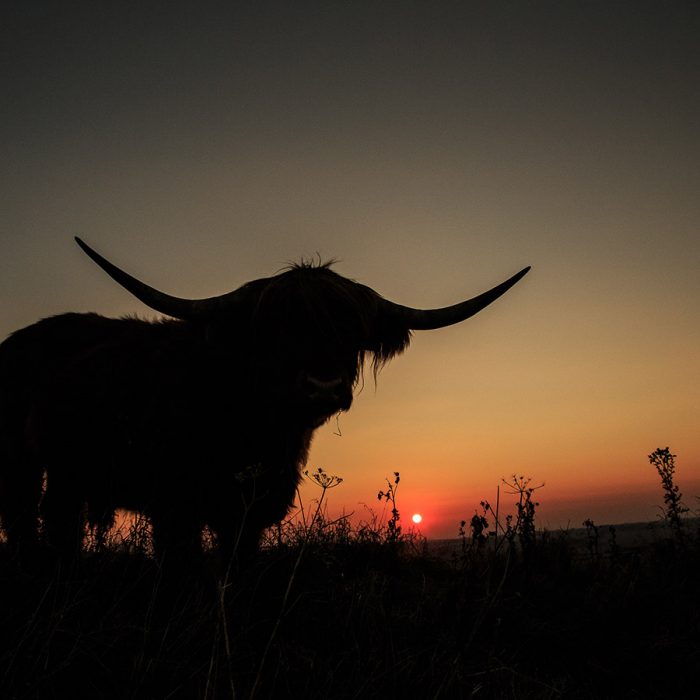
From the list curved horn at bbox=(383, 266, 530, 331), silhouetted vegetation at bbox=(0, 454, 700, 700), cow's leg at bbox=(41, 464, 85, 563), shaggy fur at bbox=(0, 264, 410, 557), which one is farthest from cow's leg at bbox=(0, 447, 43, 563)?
curved horn at bbox=(383, 266, 530, 331)

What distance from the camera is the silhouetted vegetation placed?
1.70 m

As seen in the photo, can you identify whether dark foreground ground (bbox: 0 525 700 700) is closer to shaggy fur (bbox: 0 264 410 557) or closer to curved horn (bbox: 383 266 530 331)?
shaggy fur (bbox: 0 264 410 557)

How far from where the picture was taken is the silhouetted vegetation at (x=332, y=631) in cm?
170

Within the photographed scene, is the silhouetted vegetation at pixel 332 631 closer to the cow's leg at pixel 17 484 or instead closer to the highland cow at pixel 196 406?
the highland cow at pixel 196 406

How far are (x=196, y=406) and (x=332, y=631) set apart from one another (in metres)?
1.88

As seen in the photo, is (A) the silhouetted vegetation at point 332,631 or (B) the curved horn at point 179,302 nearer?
(A) the silhouetted vegetation at point 332,631

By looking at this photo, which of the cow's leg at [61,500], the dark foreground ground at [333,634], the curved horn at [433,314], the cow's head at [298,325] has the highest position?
the curved horn at [433,314]

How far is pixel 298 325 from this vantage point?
13.1 ft

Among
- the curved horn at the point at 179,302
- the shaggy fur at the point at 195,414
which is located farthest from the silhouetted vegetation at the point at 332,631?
the curved horn at the point at 179,302

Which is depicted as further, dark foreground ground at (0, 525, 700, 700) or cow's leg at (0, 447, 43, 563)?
cow's leg at (0, 447, 43, 563)

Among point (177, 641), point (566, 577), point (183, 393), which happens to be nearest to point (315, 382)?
point (183, 393)

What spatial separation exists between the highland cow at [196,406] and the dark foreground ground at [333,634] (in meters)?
0.48

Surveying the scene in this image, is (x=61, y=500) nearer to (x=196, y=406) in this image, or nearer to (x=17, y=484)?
(x=17, y=484)

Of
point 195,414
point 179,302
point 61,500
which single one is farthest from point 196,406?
point 61,500
